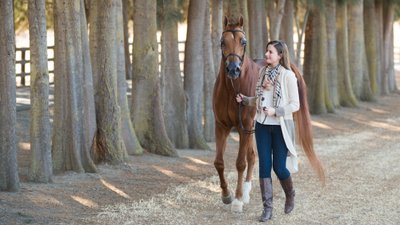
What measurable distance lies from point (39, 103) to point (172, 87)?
580 centimetres

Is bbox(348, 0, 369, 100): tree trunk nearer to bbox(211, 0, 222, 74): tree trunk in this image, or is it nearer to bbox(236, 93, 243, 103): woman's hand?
bbox(211, 0, 222, 74): tree trunk

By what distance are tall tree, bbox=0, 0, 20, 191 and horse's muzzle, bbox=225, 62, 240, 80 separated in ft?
10.1

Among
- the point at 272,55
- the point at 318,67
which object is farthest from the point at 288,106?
the point at 318,67

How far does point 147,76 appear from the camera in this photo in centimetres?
1697

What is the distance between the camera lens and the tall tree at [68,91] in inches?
541

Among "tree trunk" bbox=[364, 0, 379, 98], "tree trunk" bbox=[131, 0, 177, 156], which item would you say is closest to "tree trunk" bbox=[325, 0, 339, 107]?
"tree trunk" bbox=[364, 0, 379, 98]

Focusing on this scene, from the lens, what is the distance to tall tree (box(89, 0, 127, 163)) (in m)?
15.1

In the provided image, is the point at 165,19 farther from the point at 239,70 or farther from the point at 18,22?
the point at 18,22

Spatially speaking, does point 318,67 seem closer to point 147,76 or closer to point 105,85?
point 147,76

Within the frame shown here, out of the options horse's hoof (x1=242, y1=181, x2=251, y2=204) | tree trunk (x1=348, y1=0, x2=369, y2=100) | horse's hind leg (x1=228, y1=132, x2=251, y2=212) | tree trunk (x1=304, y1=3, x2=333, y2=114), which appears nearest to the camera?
horse's hind leg (x1=228, y1=132, x2=251, y2=212)

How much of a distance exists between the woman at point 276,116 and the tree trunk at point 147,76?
6.34 metres

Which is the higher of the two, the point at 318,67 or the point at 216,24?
the point at 216,24

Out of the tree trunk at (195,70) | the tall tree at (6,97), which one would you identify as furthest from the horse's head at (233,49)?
the tree trunk at (195,70)

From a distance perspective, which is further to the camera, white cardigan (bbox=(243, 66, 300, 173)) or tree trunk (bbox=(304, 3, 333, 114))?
tree trunk (bbox=(304, 3, 333, 114))
